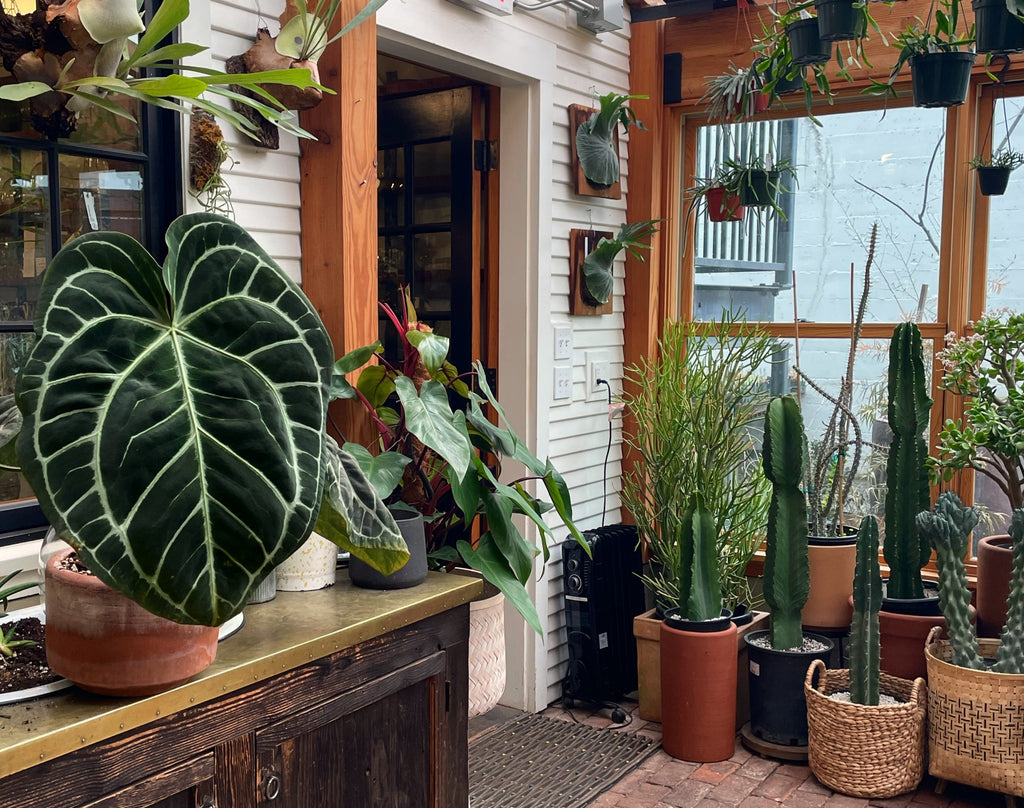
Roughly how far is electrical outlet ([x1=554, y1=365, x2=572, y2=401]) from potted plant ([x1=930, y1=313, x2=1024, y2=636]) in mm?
1319

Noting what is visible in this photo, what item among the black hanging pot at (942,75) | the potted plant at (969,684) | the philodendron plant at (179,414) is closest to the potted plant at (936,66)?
the black hanging pot at (942,75)

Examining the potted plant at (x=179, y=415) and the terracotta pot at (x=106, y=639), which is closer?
the potted plant at (x=179, y=415)

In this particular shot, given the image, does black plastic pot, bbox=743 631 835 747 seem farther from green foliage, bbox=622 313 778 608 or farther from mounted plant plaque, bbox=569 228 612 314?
mounted plant plaque, bbox=569 228 612 314

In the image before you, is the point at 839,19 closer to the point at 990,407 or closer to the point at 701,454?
the point at 990,407

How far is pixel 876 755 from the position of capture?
3.20 meters

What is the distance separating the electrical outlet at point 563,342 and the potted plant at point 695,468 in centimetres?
31

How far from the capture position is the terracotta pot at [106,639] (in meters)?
1.47

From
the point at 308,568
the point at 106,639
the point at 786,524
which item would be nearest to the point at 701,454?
the point at 786,524

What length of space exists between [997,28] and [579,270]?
1664 mm

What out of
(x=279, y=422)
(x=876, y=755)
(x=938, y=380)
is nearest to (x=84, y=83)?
(x=279, y=422)

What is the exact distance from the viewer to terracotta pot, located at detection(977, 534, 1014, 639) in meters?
3.35

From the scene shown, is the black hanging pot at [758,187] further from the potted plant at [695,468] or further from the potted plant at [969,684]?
the potted plant at [969,684]

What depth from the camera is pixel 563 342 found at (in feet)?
13.0

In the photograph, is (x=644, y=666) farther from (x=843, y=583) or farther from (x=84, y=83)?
(x=84, y=83)
